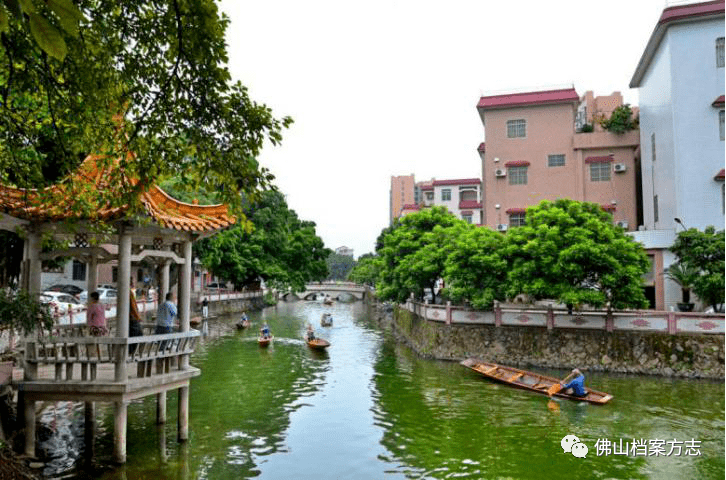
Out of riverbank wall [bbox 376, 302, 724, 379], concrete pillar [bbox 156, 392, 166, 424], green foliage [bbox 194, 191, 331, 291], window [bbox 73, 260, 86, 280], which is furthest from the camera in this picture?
green foliage [bbox 194, 191, 331, 291]

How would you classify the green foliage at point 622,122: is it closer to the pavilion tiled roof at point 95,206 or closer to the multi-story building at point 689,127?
the multi-story building at point 689,127

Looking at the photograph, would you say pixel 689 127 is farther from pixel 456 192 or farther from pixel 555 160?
pixel 456 192

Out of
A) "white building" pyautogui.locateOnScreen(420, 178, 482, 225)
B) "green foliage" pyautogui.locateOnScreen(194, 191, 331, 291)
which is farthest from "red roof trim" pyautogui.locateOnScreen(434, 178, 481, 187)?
"green foliage" pyautogui.locateOnScreen(194, 191, 331, 291)

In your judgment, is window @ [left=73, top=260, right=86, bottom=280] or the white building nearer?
window @ [left=73, top=260, right=86, bottom=280]

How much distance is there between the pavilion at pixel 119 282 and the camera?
8664 millimetres

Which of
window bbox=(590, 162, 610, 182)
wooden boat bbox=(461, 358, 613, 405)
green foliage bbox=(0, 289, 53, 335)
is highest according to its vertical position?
window bbox=(590, 162, 610, 182)

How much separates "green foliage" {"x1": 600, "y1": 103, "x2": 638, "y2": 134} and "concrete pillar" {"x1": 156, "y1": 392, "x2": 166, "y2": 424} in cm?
2807

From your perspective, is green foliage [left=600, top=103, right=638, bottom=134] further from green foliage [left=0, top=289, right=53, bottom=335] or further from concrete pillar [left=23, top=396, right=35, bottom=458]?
concrete pillar [left=23, top=396, right=35, bottom=458]

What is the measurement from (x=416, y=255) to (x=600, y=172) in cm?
1296

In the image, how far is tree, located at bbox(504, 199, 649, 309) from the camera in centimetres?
1836

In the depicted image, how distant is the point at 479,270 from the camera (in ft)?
68.4

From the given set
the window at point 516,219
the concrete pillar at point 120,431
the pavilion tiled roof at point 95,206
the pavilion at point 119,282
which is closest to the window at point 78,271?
the window at point 516,219

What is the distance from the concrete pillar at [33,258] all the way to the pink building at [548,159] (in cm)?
2586

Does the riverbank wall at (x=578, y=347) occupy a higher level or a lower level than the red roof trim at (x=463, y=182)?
lower
